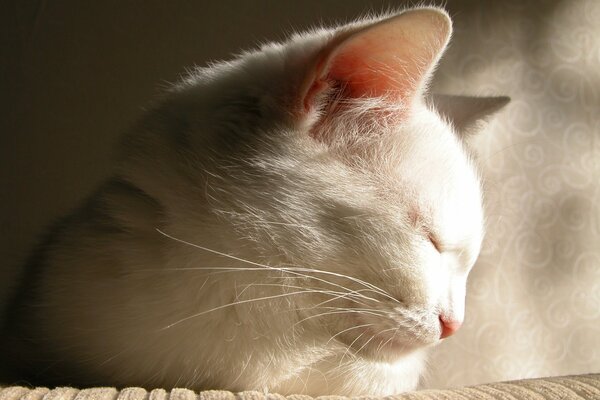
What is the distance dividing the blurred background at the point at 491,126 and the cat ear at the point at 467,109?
1.04ft

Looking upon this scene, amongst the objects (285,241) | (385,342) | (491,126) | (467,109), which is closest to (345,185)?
(285,241)

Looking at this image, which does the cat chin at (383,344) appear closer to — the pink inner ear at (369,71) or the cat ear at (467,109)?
the pink inner ear at (369,71)

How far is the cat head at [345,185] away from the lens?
70cm

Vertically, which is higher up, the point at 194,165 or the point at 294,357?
the point at 194,165

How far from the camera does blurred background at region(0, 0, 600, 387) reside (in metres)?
1.40

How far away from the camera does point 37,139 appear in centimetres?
141

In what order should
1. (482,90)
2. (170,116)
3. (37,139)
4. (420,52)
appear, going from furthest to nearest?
1. (482,90)
2. (37,139)
3. (170,116)
4. (420,52)

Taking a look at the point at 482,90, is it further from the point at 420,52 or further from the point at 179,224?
the point at 179,224

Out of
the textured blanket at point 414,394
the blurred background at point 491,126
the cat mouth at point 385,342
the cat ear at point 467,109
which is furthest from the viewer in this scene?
the blurred background at point 491,126

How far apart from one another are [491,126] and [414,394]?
971 mm

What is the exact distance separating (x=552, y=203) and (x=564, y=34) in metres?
0.46

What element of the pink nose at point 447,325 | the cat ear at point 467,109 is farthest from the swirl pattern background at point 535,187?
the pink nose at point 447,325

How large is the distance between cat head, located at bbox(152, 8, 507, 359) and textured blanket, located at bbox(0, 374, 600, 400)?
86mm

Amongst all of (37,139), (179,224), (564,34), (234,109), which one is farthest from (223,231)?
(564,34)
